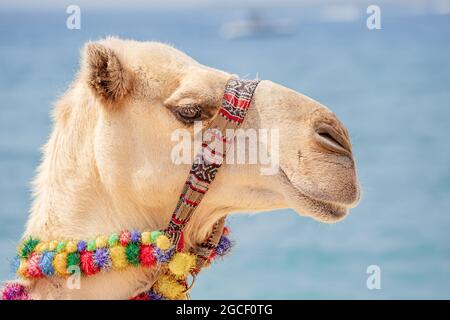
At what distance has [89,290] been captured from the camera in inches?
144

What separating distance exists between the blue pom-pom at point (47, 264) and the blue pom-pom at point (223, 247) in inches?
28.0

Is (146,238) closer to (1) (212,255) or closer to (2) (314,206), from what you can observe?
(1) (212,255)

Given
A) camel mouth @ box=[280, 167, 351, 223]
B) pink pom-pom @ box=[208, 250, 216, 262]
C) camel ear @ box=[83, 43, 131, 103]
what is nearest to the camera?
camel mouth @ box=[280, 167, 351, 223]

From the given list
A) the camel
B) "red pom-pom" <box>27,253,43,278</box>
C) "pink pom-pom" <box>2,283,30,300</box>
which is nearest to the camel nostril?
the camel

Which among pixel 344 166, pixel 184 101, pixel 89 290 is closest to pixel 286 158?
pixel 344 166

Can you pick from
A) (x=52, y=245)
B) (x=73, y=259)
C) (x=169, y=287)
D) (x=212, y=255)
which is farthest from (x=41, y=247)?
(x=212, y=255)

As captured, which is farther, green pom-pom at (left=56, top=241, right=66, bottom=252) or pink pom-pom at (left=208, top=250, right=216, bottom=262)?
pink pom-pom at (left=208, top=250, right=216, bottom=262)

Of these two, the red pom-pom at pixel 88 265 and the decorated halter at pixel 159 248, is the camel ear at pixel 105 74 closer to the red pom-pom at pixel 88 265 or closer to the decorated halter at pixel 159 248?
the decorated halter at pixel 159 248

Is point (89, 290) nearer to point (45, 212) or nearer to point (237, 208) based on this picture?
point (45, 212)

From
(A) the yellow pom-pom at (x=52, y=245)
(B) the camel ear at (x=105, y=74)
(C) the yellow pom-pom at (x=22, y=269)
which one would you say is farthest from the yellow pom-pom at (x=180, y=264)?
(B) the camel ear at (x=105, y=74)

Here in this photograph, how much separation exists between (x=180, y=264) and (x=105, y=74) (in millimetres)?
837

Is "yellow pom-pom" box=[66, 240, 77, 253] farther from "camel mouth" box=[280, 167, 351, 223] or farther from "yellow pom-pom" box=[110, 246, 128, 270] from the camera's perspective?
"camel mouth" box=[280, 167, 351, 223]

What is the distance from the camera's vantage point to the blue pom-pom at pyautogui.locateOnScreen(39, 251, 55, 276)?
3.65 metres
